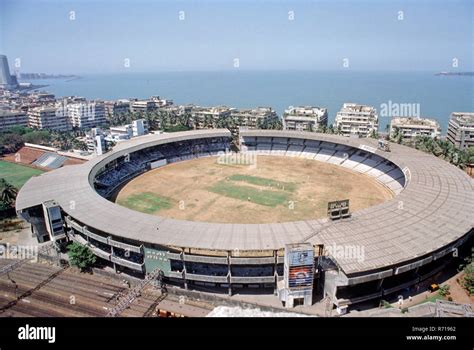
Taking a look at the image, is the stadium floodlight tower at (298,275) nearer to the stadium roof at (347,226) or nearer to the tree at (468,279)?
the stadium roof at (347,226)

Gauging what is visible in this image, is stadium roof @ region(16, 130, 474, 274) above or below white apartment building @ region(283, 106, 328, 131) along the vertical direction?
below

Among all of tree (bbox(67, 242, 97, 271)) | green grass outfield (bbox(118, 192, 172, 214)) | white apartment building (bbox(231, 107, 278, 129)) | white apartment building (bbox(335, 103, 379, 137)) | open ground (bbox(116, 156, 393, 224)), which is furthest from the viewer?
white apartment building (bbox(231, 107, 278, 129))

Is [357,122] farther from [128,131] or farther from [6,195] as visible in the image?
[6,195]

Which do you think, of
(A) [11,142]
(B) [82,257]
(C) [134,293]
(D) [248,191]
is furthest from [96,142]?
(C) [134,293]

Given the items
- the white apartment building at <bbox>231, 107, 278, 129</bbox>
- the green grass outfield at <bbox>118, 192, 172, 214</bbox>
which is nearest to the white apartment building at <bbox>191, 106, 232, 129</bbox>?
the white apartment building at <bbox>231, 107, 278, 129</bbox>

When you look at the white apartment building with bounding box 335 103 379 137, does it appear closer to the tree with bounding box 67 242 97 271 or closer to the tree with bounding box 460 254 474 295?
the tree with bounding box 460 254 474 295
